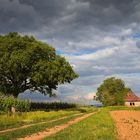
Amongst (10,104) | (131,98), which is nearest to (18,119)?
(10,104)

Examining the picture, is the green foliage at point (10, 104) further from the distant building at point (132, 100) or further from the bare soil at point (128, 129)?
the distant building at point (132, 100)

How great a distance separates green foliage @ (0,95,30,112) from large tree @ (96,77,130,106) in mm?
93835

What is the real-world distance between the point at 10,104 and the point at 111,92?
344ft

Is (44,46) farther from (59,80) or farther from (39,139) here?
(39,139)

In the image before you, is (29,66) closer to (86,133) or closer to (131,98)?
(86,133)

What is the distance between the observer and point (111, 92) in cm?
16262

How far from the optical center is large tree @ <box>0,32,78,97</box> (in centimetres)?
6950

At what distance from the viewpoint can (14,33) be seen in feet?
245

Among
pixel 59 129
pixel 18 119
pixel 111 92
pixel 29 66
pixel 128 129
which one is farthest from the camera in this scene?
pixel 111 92

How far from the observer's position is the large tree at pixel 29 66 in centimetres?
6950

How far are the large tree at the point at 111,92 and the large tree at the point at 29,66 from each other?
82.7 m

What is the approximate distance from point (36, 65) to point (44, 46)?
4.68 m

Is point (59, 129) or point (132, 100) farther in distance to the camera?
point (132, 100)

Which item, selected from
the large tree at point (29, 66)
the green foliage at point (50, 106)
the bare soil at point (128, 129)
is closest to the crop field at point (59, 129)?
the bare soil at point (128, 129)
